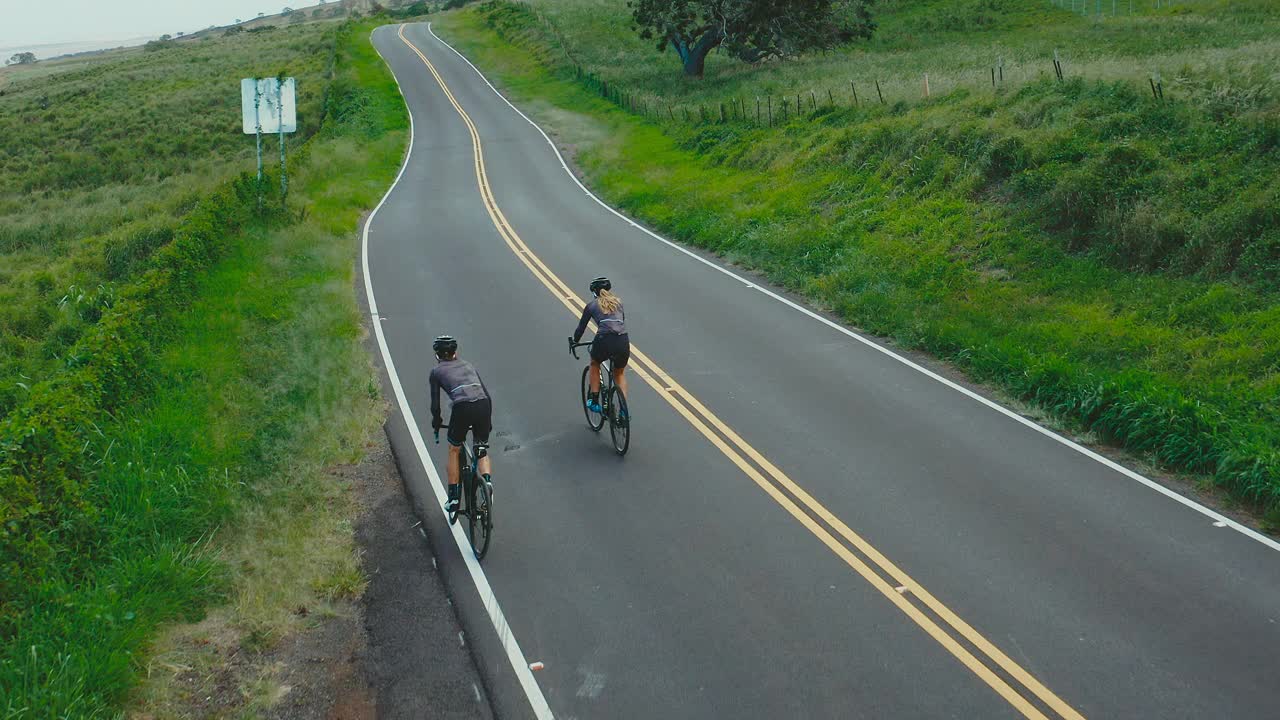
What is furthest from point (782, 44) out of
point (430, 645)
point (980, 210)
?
point (430, 645)

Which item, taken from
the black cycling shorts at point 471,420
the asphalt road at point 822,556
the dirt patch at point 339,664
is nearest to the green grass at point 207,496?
the dirt patch at point 339,664

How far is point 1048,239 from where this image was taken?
17.1 meters

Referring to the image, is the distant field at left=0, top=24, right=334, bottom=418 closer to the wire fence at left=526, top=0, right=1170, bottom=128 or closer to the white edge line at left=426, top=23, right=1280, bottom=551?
the white edge line at left=426, top=23, right=1280, bottom=551

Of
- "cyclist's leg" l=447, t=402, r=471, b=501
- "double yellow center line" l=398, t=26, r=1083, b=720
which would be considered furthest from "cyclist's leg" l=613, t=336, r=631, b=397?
"cyclist's leg" l=447, t=402, r=471, b=501

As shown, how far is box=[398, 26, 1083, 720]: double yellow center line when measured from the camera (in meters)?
6.75

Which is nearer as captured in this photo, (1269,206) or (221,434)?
(221,434)

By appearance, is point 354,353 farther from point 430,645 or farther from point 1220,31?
point 1220,31

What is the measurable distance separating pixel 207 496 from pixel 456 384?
2.97 metres

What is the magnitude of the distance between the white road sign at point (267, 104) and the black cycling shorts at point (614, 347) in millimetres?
17115

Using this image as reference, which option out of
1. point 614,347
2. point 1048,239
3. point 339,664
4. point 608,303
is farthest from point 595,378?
point 1048,239

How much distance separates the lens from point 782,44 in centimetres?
4734

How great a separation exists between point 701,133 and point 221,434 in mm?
25289

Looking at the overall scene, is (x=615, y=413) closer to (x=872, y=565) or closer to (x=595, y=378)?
(x=595, y=378)

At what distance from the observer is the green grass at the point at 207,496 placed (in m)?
7.14
